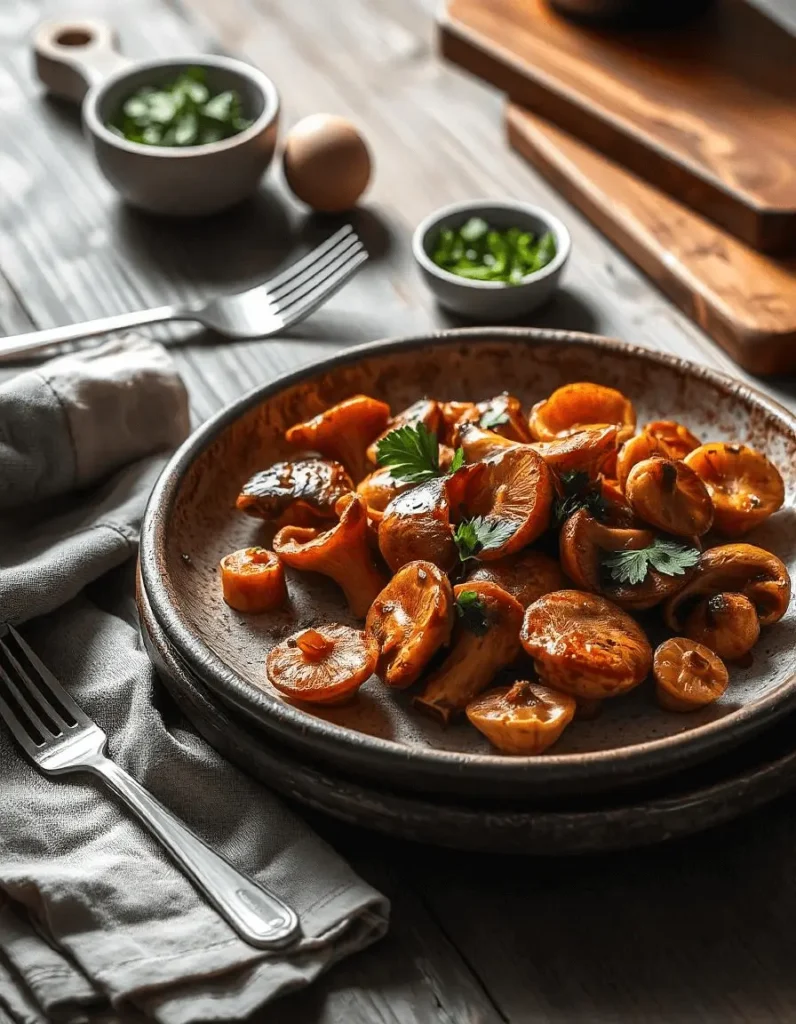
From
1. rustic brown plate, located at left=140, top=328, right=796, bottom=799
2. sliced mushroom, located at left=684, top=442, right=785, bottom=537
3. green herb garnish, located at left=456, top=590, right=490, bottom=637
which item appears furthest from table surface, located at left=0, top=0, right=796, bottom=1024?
sliced mushroom, located at left=684, top=442, right=785, bottom=537

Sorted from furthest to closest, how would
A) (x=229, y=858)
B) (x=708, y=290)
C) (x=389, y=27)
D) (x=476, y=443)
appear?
(x=389, y=27)
(x=708, y=290)
(x=476, y=443)
(x=229, y=858)

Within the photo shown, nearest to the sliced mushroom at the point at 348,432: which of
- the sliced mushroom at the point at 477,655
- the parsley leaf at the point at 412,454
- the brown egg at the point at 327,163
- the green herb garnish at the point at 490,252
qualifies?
the parsley leaf at the point at 412,454

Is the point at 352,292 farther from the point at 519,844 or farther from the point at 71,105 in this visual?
the point at 519,844

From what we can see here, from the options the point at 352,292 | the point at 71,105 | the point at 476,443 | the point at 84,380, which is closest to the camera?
the point at 476,443

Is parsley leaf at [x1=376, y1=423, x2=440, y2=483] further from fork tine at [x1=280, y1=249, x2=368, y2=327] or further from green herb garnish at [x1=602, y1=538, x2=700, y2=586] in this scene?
fork tine at [x1=280, y1=249, x2=368, y2=327]

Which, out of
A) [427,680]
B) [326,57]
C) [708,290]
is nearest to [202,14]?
[326,57]

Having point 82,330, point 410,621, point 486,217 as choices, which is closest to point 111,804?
point 410,621

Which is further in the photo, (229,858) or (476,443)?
(476,443)

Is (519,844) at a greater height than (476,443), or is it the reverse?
(476,443)
